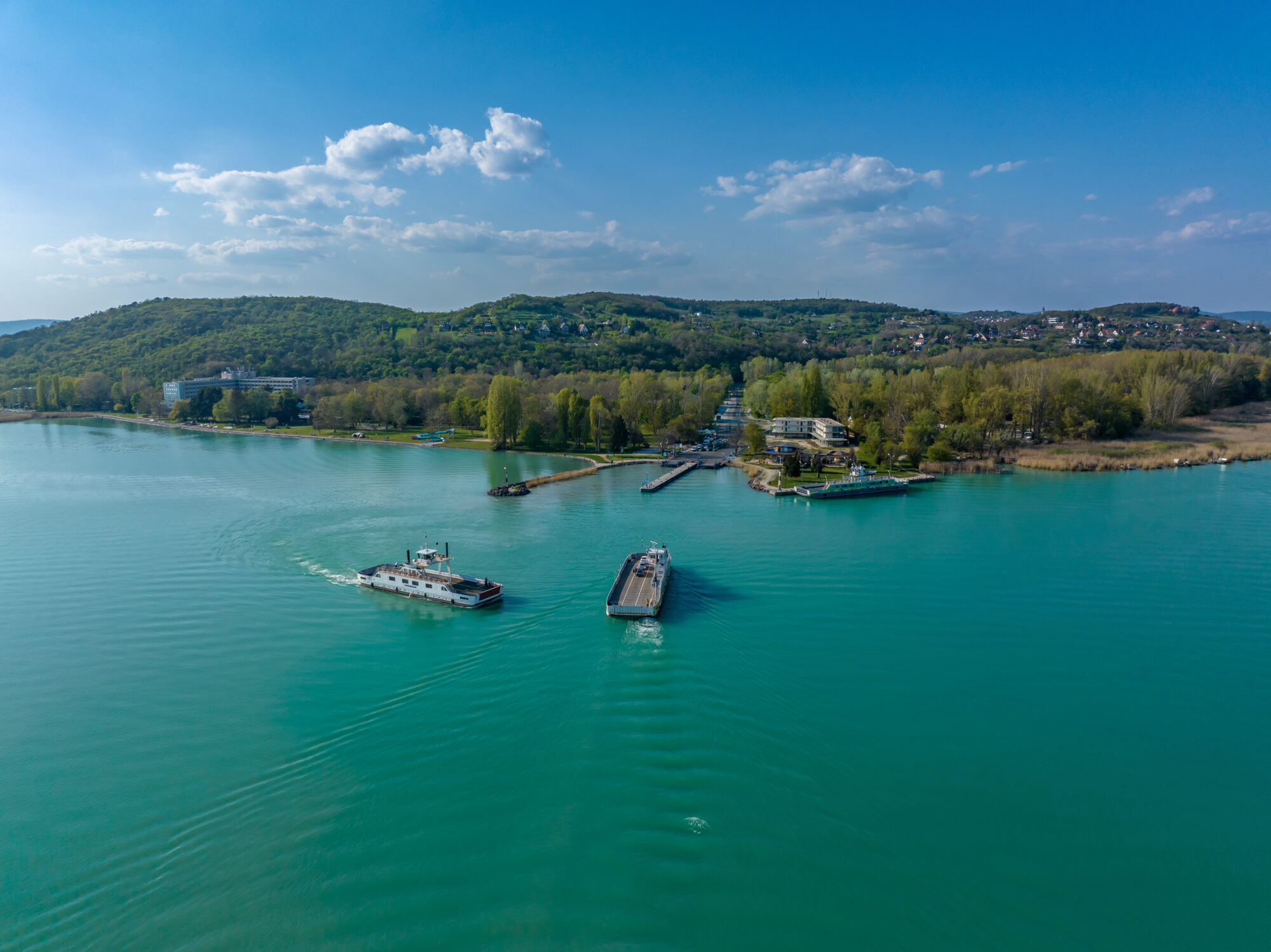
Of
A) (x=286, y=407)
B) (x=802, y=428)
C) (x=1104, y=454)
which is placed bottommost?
(x=1104, y=454)

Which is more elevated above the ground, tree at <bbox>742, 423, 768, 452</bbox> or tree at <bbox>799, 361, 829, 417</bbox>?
tree at <bbox>799, 361, 829, 417</bbox>

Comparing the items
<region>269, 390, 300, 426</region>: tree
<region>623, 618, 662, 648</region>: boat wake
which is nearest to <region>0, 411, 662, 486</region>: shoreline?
<region>269, 390, 300, 426</region>: tree

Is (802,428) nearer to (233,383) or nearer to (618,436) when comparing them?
(618,436)

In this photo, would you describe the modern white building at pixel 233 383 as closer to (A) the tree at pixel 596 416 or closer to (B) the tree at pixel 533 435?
(B) the tree at pixel 533 435

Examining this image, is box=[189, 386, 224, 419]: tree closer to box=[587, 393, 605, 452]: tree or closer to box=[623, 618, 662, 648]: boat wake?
box=[587, 393, 605, 452]: tree

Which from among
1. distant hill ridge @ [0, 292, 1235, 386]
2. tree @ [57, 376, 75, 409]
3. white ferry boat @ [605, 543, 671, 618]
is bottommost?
white ferry boat @ [605, 543, 671, 618]

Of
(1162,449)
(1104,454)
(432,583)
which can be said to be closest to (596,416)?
(432,583)

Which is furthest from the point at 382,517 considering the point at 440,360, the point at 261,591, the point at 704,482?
the point at 440,360
